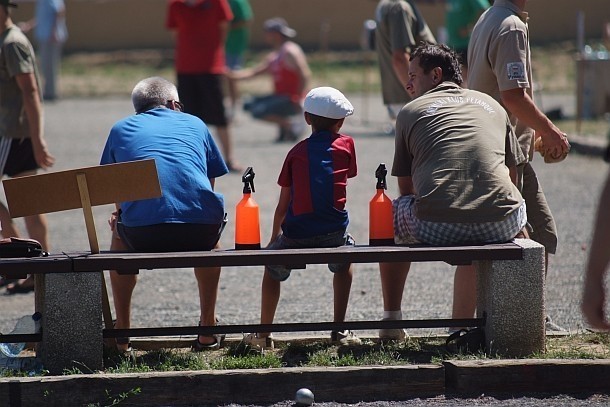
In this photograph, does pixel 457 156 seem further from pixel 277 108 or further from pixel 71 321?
pixel 277 108

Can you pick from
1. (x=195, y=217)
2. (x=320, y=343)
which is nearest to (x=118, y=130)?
(x=195, y=217)

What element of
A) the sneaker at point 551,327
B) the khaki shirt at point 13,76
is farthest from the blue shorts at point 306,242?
the khaki shirt at point 13,76

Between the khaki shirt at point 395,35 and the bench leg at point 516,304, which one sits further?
the khaki shirt at point 395,35

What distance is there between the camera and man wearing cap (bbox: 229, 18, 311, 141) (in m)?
15.6

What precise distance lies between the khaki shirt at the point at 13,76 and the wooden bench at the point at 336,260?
256cm

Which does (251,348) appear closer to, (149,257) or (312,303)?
(149,257)

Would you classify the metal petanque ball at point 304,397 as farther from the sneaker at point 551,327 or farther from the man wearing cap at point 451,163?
the sneaker at point 551,327

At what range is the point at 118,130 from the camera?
5656 mm

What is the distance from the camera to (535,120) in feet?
19.0

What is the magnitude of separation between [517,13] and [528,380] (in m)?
1.99

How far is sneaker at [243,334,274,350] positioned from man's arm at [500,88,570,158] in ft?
5.59

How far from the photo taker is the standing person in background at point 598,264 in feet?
9.77

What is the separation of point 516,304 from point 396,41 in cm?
287

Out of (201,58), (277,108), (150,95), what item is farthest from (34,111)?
(277,108)
